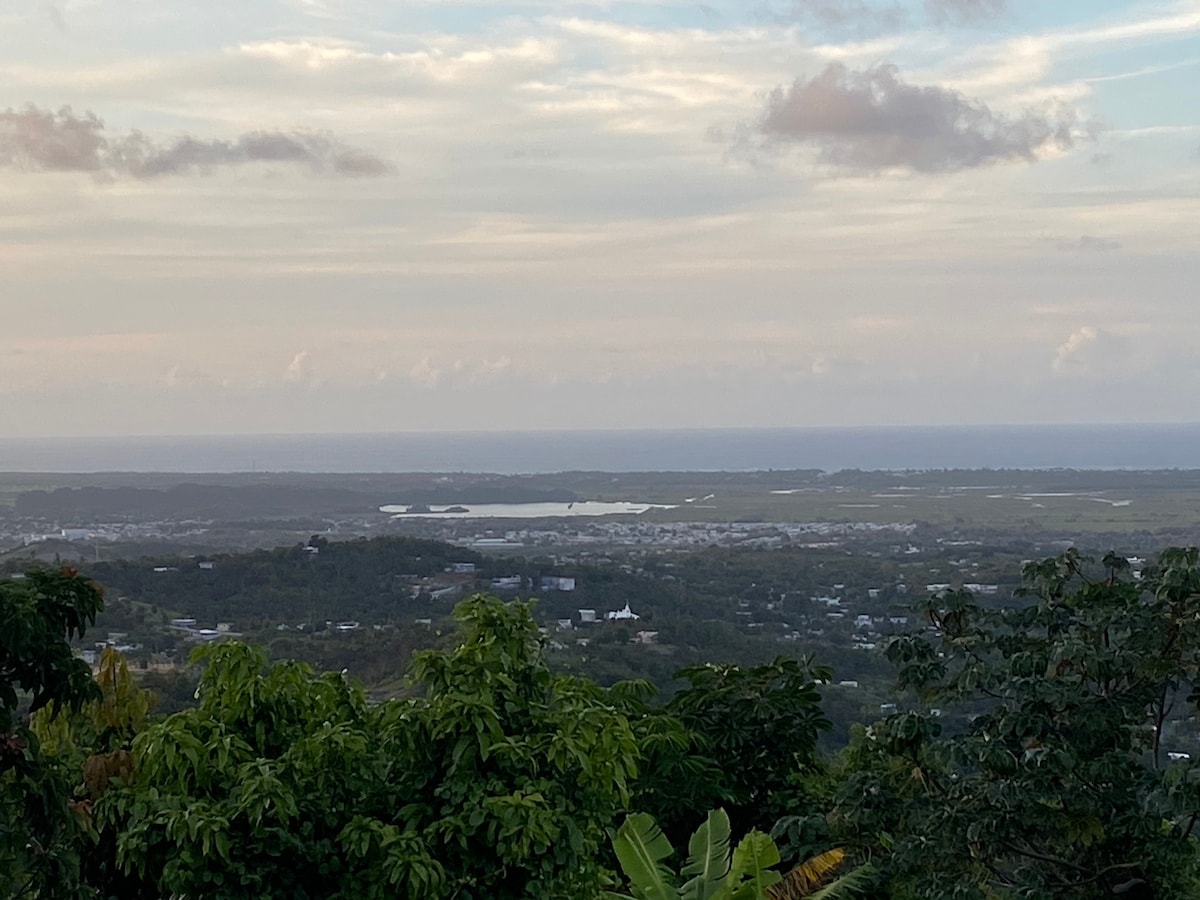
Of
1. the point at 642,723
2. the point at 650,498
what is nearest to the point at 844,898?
the point at 642,723

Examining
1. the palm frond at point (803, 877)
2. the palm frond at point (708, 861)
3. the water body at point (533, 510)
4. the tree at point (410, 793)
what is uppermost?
the tree at point (410, 793)

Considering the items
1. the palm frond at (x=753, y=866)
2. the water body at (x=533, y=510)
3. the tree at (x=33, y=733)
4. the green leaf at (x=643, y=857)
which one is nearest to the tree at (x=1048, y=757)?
the palm frond at (x=753, y=866)

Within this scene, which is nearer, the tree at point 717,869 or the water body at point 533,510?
the tree at point 717,869

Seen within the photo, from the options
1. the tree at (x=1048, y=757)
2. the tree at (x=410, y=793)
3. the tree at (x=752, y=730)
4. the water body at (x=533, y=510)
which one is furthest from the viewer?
the water body at (x=533, y=510)

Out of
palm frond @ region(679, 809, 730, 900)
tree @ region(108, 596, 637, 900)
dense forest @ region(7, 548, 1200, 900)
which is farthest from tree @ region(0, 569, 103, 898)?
palm frond @ region(679, 809, 730, 900)

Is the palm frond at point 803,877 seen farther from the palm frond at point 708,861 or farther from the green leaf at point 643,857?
the green leaf at point 643,857

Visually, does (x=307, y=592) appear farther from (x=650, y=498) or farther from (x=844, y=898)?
(x=650, y=498)

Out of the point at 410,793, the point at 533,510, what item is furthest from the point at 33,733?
the point at 533,510
